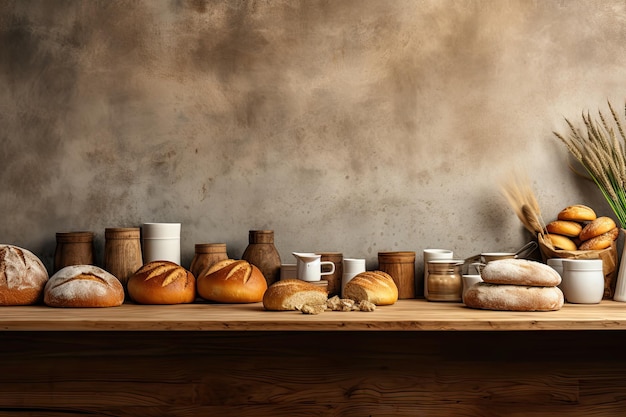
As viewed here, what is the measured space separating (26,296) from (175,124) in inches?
35.4

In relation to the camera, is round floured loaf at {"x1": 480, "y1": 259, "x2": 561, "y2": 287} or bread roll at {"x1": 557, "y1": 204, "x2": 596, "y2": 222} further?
bread roll at {"x1": 557, "y1": 204, "x2": 596, "y2": 222}

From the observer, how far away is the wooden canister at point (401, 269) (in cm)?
245

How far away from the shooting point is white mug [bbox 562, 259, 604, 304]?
2.23 meters

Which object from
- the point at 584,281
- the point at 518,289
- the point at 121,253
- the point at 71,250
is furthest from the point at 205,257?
the point at 584,281

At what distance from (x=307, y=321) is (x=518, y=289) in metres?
0.76

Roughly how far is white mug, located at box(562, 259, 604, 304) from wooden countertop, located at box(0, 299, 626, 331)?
7.3 inches

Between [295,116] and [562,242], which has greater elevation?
[295,116]

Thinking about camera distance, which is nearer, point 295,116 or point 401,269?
point 401,269

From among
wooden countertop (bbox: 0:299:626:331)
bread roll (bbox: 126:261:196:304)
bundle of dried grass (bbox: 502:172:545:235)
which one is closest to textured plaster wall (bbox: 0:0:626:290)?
bundle of dried grass (bbox: 502:172:545:235)

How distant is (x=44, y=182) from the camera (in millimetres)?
2537

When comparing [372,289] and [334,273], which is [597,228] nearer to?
[372,289]

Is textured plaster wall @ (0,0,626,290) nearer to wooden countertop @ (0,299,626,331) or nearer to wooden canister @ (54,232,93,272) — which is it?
wooden canister @ (54,232,93,272)

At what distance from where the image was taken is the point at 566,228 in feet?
7.97

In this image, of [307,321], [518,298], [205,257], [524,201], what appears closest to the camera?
[307,321]
